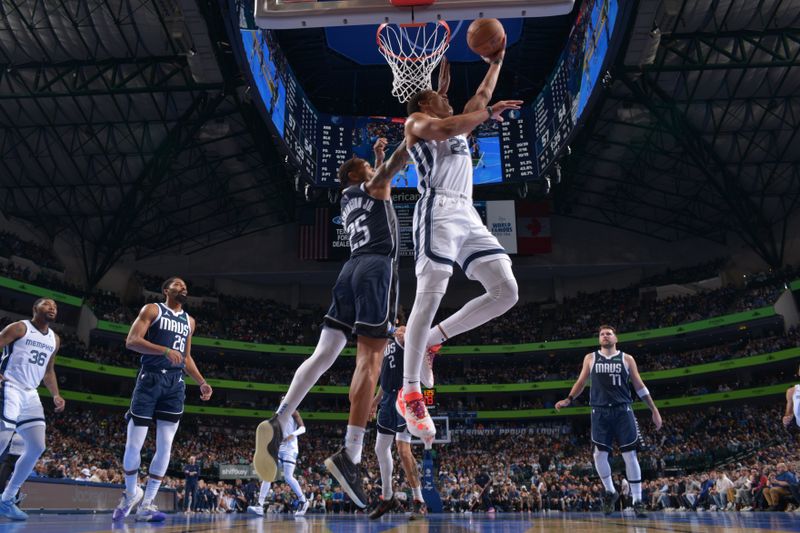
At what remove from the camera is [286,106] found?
2128cm

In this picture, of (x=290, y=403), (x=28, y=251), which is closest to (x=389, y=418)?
(x=290, y=403)

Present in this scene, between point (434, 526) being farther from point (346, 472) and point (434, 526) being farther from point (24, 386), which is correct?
point (24, 386)

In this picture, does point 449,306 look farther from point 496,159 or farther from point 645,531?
point 645,531

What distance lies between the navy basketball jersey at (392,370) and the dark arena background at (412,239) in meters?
1.97

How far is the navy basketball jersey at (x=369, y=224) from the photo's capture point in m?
4.99

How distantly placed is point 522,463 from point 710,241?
18371 mm

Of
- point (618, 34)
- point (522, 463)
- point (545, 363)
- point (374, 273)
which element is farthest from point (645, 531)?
point (545, 363)

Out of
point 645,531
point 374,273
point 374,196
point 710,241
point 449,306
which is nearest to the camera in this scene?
point 645,531

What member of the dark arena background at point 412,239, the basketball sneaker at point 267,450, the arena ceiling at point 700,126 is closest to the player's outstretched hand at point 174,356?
the dark arena background at point 412,239

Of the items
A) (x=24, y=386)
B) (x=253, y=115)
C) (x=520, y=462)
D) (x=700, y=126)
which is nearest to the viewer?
(x=24, y=386)

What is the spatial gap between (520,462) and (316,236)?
48.0ft

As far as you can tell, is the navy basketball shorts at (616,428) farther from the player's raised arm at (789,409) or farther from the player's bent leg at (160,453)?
the player's bent leg at (160,453)

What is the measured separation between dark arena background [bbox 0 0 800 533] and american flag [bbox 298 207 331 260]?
Result: 0.13 meters

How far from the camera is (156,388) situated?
7098mm
